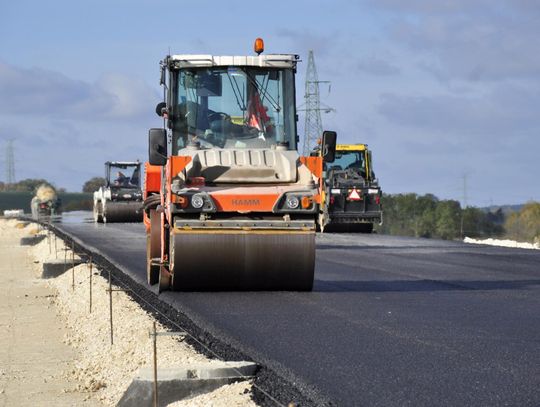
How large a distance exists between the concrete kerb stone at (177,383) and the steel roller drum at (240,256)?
6.16 meters

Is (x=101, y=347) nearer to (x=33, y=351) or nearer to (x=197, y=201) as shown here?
(x=33, y=351)

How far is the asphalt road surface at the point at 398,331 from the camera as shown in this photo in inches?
335

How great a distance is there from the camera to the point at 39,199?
2972 inches

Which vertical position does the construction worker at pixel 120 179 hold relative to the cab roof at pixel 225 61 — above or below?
below

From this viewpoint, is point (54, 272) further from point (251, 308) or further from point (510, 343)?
point (510, 343)

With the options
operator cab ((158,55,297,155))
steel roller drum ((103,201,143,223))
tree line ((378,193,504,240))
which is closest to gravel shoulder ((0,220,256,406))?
operator cab ((158,55,297,155))

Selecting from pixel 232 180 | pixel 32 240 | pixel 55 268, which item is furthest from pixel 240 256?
pixel 32 240

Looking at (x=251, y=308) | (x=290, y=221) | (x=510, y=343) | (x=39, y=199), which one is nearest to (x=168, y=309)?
(x=251, y=308)

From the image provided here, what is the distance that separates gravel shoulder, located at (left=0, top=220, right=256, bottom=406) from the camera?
9633 mm

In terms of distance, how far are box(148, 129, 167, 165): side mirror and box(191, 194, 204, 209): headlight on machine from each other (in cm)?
95

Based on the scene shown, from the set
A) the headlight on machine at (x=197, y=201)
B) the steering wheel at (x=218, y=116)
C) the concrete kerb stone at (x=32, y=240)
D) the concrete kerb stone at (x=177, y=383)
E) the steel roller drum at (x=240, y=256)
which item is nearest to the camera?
the concrete kerb stone at (x=177, y=383)

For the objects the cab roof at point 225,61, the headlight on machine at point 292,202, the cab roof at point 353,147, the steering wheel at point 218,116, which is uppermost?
the cab roof at point 225,61

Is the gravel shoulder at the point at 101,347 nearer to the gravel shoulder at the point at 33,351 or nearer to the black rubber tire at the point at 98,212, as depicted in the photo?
the gravel shoulder at the point at 33,351

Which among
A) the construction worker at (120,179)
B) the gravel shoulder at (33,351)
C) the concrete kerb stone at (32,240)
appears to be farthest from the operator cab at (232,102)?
the construction worker at (120,179)
